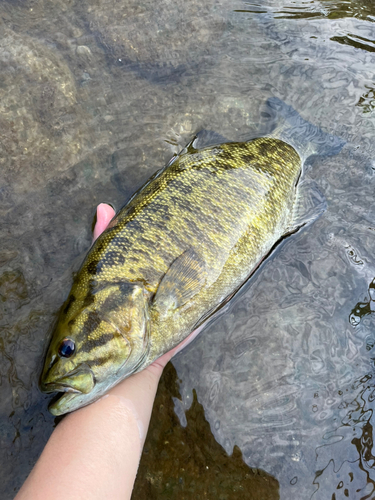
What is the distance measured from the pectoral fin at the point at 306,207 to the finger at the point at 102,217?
1590 millimetres

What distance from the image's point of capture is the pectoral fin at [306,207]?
10.9ft

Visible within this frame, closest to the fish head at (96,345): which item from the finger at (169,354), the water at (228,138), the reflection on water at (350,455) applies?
the finger at (169,354)

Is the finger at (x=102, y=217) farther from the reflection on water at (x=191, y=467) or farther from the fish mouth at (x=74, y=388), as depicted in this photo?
the reflection on water at (x=191, y=467)

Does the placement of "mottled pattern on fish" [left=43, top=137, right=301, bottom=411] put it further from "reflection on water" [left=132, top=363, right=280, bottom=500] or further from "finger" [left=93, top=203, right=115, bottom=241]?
"reflection on water" [left=132, top=363, right=280, bottom=500]

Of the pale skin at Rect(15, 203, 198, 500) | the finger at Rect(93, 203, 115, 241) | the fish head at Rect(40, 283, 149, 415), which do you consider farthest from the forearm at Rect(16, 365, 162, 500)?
the finger at Rect(93, 203, 115, 241)

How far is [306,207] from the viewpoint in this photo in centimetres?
336

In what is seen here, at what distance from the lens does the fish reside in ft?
7.61

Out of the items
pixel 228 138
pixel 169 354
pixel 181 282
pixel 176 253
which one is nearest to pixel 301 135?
pixel 228 138

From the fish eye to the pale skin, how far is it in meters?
0.38

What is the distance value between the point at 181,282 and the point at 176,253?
0.68 ft

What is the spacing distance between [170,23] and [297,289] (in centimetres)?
306

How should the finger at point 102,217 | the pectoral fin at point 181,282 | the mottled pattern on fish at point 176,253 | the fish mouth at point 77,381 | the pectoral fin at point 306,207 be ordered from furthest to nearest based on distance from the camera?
the pectoral fin at point 306,207 → the finger at point 102,217 → the pectoral fin at point 181,282 → the mottled pattern on fish at point 176,253 → the fish mouth at point 77,381

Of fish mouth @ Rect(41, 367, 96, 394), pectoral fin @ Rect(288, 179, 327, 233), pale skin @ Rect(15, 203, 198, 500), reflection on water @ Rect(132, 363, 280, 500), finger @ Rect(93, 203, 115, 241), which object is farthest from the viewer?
pectoral fin @ Rect(288, 179, 327, 233)

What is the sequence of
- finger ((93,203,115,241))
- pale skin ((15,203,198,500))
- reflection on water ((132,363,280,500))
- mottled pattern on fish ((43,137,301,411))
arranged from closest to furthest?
pale skin ((15,203,198,500)) < mottled pattern on fish ((43,137,301,411)) < reflection on water ((132,363,280,500)) < finger ((93,203,115,241))
